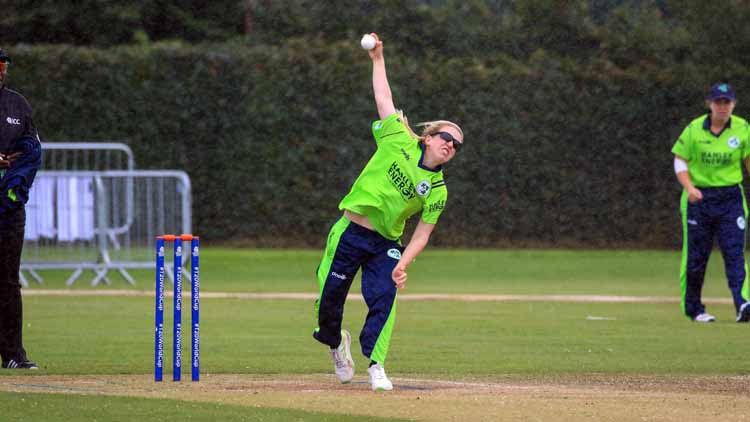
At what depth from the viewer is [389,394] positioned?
32.0 feet

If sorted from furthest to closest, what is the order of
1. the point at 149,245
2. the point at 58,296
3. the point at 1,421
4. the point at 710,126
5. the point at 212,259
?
the point at 212,259 < the point at 149,245 < the point at 58,296 < the point at 710,126 < the point at 1,421

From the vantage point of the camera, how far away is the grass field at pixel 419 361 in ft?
29.6

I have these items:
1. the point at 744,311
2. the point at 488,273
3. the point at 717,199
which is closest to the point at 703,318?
the point at 744,311

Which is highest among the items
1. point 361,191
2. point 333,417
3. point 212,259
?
point 361,191

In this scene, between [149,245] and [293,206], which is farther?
[293,206]

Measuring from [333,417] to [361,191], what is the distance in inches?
80.8

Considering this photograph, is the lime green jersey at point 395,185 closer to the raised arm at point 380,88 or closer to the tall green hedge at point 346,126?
the raised arm at point 380,88

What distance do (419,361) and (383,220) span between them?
238 centimetres

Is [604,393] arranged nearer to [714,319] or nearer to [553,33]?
[714,319]

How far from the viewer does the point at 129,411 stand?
877 centimetres

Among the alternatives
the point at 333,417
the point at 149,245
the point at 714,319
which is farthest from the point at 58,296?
the point at 333,417

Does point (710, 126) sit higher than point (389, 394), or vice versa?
point (710, 126)

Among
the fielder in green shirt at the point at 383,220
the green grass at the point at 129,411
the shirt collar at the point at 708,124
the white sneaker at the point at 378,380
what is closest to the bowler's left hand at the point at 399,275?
the fielder in green shirt at the point at 383,220

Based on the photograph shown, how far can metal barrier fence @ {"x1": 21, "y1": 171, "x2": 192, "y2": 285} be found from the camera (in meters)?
20.6
